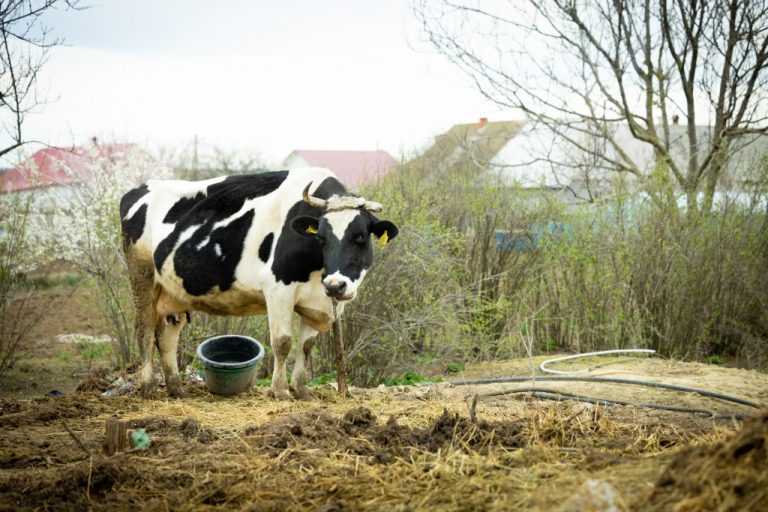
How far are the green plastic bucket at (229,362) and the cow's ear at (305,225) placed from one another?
5.35ft

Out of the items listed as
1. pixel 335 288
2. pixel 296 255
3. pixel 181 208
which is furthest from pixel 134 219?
pixel 335 288

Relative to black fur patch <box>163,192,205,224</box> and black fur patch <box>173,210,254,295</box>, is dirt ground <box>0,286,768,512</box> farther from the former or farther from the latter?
black fur patch <box>163,192,205,224</box>

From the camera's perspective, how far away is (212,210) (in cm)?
773

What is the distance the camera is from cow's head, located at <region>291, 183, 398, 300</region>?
6590 mm

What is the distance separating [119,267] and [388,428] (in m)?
8.53

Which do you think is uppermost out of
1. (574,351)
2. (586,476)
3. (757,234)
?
(757,234)

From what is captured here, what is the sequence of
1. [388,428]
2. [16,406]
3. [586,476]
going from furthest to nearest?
[16,406] → [388,428] → [586,476]

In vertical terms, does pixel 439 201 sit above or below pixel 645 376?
above

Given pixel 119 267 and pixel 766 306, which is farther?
pixel 119 267

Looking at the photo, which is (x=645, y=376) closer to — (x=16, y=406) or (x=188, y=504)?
(x=188, y=504)

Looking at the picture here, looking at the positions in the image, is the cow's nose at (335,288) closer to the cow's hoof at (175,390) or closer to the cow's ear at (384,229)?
the cow's ear at (384,229)

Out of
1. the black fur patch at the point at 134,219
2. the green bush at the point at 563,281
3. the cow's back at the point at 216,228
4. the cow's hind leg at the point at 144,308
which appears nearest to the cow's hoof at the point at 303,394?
the cow's back at the point at 216,228

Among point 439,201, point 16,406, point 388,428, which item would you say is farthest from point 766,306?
point 16,406

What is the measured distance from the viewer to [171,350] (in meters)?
8.16
